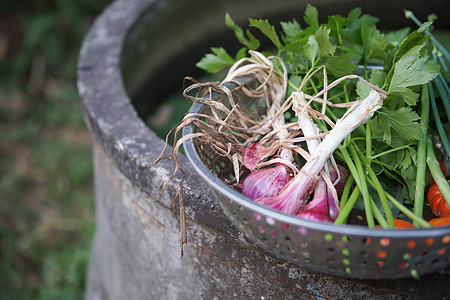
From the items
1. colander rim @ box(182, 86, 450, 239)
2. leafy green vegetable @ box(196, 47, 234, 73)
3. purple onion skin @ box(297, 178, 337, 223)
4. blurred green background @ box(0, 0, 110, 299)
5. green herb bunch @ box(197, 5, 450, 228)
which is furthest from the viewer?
blurred green background @ box(0, 0, 110, 299)

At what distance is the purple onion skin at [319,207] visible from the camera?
30.8 inches

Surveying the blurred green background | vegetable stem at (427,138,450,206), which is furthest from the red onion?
the blurred green background

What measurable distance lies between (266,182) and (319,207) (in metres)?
0.11

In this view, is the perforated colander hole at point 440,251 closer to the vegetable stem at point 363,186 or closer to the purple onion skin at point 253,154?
the vegetable stem at point 363,186

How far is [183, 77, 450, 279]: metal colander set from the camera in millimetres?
665

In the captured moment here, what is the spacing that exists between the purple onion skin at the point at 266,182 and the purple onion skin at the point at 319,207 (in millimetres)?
63

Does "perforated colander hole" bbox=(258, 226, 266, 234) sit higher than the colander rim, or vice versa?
the colander rim

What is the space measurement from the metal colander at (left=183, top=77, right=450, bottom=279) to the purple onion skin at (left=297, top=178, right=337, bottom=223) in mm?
69

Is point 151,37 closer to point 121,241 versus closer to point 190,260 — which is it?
point 121,241

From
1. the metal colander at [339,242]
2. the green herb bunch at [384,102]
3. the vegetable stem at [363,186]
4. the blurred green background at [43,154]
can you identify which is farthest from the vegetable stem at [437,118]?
the blurred green background at [43,154]

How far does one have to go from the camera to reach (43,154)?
2.76 m

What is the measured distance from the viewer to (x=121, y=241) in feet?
4.64

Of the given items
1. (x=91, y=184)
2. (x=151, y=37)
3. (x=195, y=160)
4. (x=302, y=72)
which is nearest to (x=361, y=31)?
(x=302, y=72)

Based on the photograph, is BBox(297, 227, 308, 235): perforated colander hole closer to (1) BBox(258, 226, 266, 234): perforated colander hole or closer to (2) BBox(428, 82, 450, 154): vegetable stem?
(1) BBox(258, 226, 266, 234): perforated colander hole
